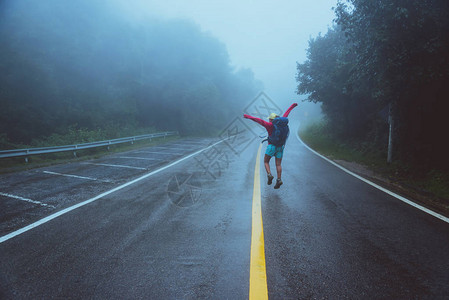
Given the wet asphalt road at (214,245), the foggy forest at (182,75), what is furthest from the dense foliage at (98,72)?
the wet asphalt road at (214,245)

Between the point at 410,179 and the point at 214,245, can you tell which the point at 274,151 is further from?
the point at 410,179

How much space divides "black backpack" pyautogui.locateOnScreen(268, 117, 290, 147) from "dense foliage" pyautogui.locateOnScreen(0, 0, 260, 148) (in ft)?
49.5


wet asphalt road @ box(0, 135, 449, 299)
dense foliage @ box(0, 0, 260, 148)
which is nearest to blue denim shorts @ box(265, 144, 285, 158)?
wet asphalt road @ box(0, 135, 449, 299)

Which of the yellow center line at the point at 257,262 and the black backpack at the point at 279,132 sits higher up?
the black backpack at the point at 279,132

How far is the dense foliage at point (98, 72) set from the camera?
16.9 m

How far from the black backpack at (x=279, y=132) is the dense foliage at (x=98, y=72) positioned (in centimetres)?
1510

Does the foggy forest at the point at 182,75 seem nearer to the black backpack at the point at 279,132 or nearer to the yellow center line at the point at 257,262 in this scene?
the black backpack at the point at 279,132

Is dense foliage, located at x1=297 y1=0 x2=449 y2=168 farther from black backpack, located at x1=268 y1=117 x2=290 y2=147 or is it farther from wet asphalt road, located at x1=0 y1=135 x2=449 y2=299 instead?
black backpack, located at x1=268 y1=117 x2=290 y2=147

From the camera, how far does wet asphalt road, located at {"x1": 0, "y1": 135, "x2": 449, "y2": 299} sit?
2.54m

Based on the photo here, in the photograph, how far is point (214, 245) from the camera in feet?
11.2

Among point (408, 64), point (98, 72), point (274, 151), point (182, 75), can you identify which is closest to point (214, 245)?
point (274, 151)

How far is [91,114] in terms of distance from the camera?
21.6 metres

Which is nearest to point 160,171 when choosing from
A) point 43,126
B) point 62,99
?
point 43,126

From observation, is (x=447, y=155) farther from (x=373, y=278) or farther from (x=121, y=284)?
(x=121, y=284)
